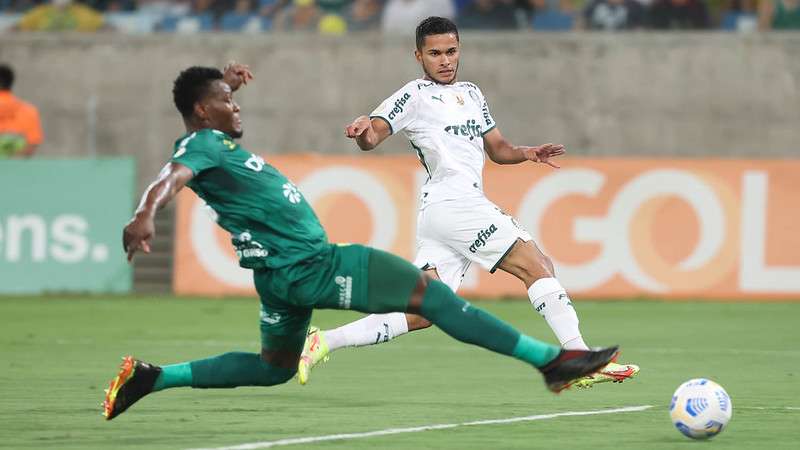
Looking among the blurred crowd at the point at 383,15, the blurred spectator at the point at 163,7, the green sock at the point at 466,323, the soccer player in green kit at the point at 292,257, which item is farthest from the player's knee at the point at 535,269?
the blurred spectator at the point at 163,7

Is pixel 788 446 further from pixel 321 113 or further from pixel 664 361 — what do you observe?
pixel 321 113

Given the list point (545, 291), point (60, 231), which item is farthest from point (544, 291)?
point (60, 231)

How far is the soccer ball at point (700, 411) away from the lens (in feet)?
24.2

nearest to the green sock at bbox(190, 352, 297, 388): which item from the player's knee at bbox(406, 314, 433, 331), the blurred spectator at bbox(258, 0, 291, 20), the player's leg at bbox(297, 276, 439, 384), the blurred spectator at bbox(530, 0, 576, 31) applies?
the player's leg at bbox(297, 276, 439, 384)

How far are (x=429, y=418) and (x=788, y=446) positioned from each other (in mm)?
1934

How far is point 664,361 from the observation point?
11852mm

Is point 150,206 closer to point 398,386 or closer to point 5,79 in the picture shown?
point 398,386

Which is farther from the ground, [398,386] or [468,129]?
[468,129]

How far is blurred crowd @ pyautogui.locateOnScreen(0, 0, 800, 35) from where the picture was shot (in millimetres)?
20594

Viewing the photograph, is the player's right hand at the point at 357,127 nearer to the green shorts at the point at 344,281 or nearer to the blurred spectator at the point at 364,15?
the green shorts at the point at 344,281

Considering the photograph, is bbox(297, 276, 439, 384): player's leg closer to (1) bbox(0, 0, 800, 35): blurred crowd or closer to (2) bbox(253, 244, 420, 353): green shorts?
(2) bbox(253, 244, 420, 353): green shorts

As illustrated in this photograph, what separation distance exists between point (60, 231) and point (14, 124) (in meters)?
1.53

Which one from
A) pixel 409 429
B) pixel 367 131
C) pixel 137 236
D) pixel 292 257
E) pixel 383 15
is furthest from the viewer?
pixel 383 15

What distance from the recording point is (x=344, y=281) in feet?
24.8
